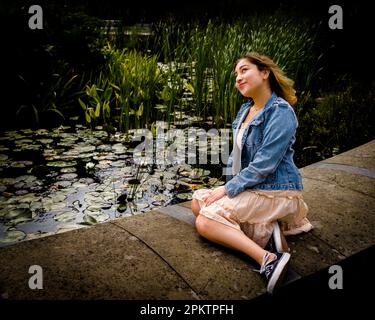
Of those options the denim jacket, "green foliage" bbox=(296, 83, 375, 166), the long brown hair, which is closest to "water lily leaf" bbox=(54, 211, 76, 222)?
the denim jacket

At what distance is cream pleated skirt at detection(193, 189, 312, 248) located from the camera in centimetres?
170

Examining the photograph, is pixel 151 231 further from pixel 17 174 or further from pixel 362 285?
pixel 17 174

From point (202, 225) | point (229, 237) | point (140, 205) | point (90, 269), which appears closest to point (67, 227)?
point (140, 205)

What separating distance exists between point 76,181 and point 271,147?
5.12ft

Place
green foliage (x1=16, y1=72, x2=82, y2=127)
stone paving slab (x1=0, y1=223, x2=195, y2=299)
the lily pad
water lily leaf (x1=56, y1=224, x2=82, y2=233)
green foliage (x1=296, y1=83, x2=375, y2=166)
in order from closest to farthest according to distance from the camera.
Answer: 1. stone paving slab (x1=0, y1=223, x2=195, y2=299)
2. water lily leaf (x1=56, y1=224, x2=82, y2=233)
3. the lily pad
4. green foliage (x1=296, y1=83, x2=375, y2=166)
5. green foliage (x1=16, y1=72, x2=82, y2=127)

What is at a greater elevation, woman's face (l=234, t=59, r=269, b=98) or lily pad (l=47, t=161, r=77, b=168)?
woman's face (l=234, t=59, r=269, b=98)

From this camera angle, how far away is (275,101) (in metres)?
1.72

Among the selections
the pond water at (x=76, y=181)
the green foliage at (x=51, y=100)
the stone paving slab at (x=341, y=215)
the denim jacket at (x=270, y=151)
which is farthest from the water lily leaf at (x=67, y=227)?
the green foliage at (x=51, y=100)

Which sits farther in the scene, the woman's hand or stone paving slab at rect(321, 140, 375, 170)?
stone paving slab at rect(321, 140, 375, 170)

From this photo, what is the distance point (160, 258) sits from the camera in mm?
1524

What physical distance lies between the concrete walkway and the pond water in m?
0.52

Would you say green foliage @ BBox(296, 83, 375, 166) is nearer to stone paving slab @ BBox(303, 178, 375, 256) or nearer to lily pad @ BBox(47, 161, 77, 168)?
stone paving slab @ BBox(303, 178, 375, 256)
